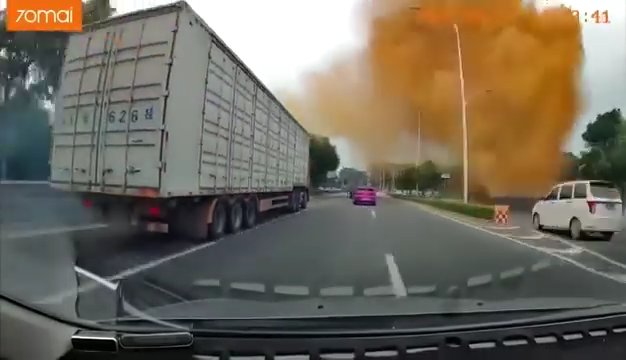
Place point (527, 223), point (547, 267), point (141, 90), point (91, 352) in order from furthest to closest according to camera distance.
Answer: point (527, 223) → point (547, 267) → point (141, 90) → point (91, 352)

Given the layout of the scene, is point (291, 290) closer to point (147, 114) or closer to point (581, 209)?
point (147, 114)

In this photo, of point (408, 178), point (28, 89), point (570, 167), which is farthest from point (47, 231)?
point (570, 167)

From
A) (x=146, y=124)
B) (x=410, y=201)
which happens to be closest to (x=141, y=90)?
(x=146, y=124)

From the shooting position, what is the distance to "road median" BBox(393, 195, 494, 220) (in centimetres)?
479

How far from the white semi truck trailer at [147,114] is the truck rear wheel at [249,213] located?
832 mm

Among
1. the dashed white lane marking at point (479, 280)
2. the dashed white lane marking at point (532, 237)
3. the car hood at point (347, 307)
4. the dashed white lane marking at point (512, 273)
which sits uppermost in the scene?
the dashed white lane marking at point (532, 237)

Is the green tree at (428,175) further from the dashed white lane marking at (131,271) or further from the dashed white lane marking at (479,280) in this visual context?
the dashed white lane marking at (131,271)

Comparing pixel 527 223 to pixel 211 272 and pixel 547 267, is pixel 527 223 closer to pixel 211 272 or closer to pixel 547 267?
pixel 547 267

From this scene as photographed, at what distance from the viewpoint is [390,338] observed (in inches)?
100

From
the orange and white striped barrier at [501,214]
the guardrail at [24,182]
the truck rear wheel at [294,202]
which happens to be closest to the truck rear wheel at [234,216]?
the truck rear wheel at [294,202]

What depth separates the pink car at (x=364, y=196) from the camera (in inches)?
194

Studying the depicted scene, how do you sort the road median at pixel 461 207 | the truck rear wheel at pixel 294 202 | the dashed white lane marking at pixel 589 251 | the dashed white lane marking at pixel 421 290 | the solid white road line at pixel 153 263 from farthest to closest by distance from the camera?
the truck rear wheel at pixel 294 202 → the road median at pixel 461 207 → the dashed white lane marking at pixel 589 251 → the dashed white lane marking at pixel 421 290 → the solid white road line at pixel 153 263

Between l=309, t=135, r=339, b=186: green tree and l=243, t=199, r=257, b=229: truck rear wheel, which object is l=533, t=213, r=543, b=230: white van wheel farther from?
l=243, t=199, r=257, b=229: truck rear wheel

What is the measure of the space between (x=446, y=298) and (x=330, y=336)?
3.26 ft
